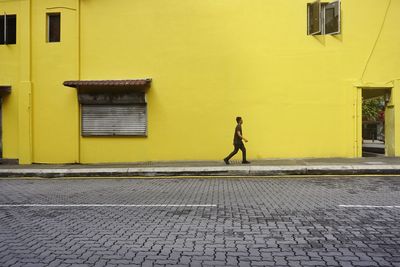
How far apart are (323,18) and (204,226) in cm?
1198

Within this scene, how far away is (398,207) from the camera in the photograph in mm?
7109

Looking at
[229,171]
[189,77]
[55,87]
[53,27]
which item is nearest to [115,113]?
[55,87]

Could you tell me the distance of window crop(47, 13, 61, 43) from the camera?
1662 centimetres

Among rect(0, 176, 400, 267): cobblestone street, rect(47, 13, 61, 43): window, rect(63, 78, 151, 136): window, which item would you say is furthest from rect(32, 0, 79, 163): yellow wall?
rect(0, 176, 400, 267): cobblestone street

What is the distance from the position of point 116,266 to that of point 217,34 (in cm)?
1272

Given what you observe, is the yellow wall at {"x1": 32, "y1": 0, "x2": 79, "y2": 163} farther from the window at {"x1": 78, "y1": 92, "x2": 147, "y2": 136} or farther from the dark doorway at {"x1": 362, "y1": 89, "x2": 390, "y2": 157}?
the dark doorway at {"x1": 362, "y1": 89, "x2": 390, "y2": 157}

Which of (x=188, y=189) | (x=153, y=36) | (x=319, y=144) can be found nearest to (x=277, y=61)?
(x=319, y=144)

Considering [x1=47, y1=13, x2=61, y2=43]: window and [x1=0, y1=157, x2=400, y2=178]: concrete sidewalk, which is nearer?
[x1=0, y1=157, x2=400, y2=178]: concrete sidewalk

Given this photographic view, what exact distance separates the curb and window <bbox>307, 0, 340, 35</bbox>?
5.54 meters

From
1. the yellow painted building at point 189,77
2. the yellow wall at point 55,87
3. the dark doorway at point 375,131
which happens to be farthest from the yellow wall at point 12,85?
the dark doorway at point 375,131

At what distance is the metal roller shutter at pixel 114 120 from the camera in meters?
16.1

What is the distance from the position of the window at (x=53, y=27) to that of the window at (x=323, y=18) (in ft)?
31.2

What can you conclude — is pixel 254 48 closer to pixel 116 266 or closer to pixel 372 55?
pixel 372 55

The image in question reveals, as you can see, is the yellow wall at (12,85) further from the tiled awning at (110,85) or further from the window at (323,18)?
the window at (323,18)
